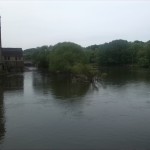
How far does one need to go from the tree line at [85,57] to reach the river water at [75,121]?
1704cm

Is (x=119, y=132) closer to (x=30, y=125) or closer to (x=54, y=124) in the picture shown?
(x=54, y=124)

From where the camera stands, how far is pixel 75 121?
1997 cm

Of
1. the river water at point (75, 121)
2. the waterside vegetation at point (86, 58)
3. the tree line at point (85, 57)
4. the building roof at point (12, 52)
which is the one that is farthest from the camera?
the building roof at point (12, 52)

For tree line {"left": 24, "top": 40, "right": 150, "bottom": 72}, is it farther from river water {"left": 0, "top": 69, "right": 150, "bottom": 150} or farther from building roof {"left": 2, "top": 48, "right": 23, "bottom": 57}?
river water {"left": 0, "top": 69, "right": 150, "bottom": 150}

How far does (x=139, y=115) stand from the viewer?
21.4 meters

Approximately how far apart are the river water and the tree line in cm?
1704

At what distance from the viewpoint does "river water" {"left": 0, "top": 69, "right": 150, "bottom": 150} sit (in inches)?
621

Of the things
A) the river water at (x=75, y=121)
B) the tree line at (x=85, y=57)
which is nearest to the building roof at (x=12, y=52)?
the tree line at (x=85, y=57)

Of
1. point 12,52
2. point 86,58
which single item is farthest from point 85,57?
point 12,52

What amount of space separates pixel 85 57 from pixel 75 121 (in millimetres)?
39750

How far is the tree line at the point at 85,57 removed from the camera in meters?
57.8

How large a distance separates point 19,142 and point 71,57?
139 feet

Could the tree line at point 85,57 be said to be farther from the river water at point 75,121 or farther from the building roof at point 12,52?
the river water at point 75,121

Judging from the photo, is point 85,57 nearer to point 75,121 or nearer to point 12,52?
point 12,52
